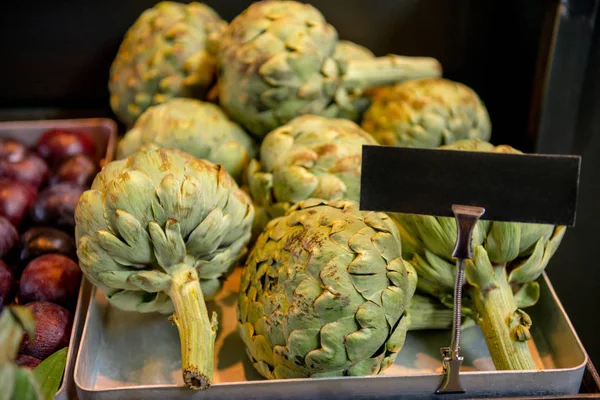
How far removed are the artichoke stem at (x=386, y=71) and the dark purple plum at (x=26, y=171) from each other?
0.71 m

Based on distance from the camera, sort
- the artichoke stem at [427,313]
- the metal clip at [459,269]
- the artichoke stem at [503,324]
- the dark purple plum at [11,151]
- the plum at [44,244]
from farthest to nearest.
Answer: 1. the dark purple plum at [11,151]
2. the plum at [44,244]
3. the artichoke stem at [427,313]
4. the artichoke stem at [503,324]
5. the metal clip at [459,269]

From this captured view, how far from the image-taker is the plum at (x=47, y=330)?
92 cm

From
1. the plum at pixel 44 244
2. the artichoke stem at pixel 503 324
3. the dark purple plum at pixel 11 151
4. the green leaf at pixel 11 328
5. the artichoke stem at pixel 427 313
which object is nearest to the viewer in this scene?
the green leaf at pixel 11 328

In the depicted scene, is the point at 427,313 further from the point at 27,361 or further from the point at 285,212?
the point at 27,361

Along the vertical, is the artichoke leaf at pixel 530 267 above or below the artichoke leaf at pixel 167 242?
below

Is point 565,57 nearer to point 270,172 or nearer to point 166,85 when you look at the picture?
point 270,172

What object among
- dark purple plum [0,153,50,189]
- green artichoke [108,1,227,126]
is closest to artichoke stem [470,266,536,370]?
green artichoke [108,1,227,126]

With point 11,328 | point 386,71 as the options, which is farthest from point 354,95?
point 11,328

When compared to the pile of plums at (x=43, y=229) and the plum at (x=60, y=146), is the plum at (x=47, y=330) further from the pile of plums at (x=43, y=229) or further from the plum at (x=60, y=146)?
the plum at (x=60, y=146)

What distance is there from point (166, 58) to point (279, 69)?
0.30 meters

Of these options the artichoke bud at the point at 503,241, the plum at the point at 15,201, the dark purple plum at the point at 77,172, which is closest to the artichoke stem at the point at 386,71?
the artichoke bud at the point at 503,241

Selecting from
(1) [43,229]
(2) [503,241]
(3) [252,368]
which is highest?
(2) [503,241]

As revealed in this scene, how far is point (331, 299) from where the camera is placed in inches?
31.5

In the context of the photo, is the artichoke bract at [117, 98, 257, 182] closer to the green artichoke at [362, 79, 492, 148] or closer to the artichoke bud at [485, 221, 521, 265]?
the green artichoke at [362, 79, 492, 148]
